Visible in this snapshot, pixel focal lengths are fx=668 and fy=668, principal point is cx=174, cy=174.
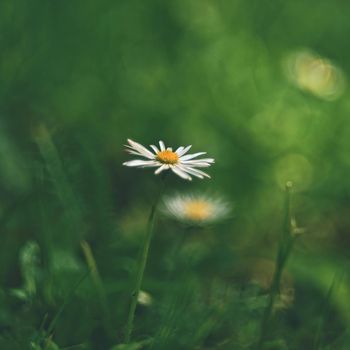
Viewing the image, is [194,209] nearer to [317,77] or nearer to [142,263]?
[142,263]

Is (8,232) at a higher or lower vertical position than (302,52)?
lower

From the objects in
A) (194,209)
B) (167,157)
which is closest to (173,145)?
(194,209)

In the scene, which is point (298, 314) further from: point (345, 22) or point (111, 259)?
point (345, 22)

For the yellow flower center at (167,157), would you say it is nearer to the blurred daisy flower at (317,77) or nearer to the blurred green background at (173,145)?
the blurred green background at (173,145)

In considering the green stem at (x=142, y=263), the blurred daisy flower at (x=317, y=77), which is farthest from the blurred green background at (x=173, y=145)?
the green stem at (x=142, y=263)

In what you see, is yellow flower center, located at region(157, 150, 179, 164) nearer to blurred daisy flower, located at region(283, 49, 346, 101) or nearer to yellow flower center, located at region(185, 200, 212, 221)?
yellow flower center, located at region(185, 200, 212, 221)

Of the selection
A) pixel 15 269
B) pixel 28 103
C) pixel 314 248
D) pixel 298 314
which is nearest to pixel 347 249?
pixel 314 248
